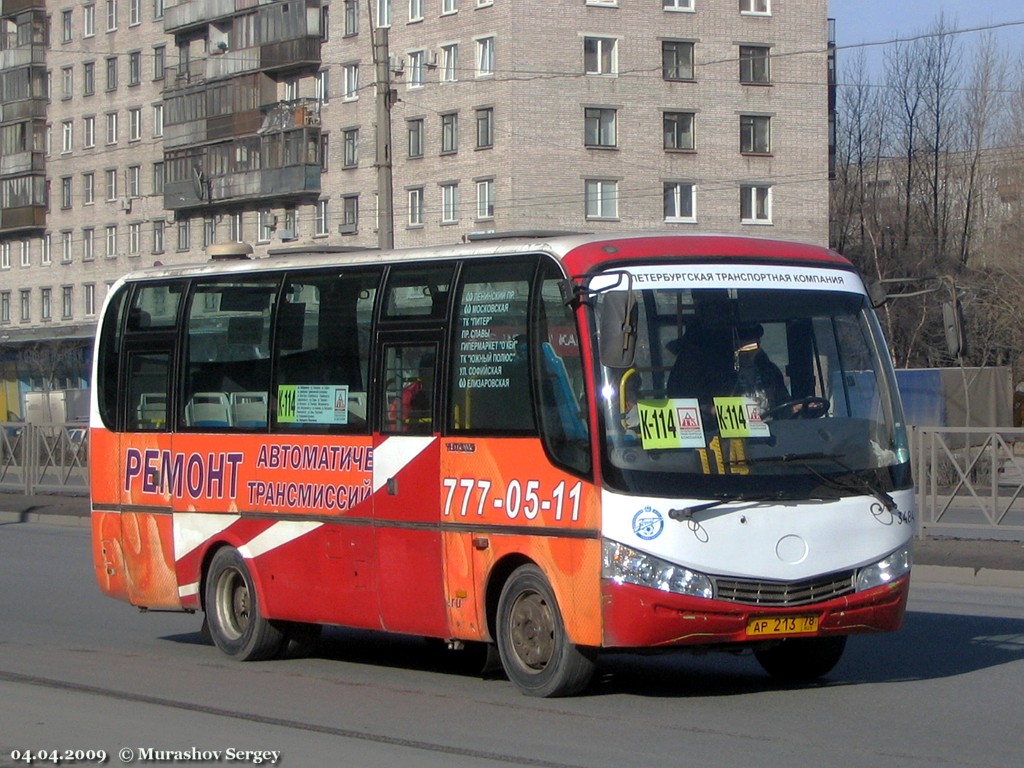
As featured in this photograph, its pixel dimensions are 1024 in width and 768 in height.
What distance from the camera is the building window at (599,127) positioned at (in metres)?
58.3

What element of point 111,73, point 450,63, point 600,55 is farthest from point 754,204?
point 111,73

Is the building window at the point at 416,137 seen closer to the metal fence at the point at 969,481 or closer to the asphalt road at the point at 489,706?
the metal fence at the point at 969,481

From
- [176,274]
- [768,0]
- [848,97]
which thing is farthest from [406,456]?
[848,97]

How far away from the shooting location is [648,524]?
28.4 ft

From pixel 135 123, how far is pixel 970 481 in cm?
6132

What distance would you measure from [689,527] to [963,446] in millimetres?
9583

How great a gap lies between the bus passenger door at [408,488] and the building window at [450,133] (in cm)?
4955

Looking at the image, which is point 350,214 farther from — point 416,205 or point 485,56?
point 485,56

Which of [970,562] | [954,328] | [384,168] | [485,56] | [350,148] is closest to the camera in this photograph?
[954,328]

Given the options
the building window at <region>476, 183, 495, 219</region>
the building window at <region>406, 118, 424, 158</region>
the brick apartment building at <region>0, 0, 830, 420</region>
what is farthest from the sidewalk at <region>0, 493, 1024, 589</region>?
the building window at <region>406, 118, 424, 158</region>

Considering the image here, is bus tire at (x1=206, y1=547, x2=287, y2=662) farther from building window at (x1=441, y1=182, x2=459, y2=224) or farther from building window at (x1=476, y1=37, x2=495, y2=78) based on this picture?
building window at (x1=441, y1=182, x2=459, y2=224)

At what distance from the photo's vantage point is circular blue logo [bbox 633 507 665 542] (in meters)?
8.66

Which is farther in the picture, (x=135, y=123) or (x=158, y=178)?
(x=135, y=123)

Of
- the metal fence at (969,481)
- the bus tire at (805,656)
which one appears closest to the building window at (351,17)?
the metal fence at (969,481)
